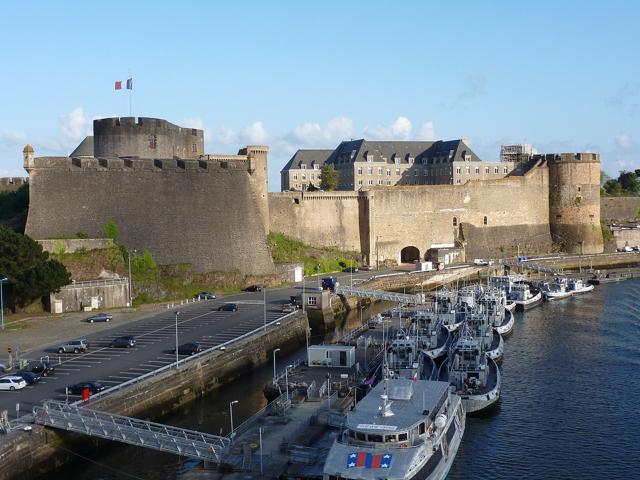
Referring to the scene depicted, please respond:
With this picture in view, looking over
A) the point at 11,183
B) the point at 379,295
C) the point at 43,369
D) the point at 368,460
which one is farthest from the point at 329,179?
the point at 368,460

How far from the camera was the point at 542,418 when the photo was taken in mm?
27078

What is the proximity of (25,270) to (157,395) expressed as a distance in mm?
14938

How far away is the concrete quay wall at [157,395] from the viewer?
21500mm

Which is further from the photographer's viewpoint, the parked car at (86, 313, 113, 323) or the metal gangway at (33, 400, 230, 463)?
the parked car at (86, 313, 113, 323)

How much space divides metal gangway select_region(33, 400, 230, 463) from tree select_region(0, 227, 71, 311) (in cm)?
1588

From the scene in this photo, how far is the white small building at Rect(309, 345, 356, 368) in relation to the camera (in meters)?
31.1

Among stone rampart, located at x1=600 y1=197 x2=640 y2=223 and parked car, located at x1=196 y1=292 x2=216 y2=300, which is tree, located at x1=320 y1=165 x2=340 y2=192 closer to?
stone rampart, located at x1=600 y1=197 x2=640 y2=223

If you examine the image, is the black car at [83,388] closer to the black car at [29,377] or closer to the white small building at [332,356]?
the black car at [29,377]

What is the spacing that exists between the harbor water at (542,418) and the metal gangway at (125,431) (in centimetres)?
96

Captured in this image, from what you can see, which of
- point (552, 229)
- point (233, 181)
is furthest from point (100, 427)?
point (552, 229)

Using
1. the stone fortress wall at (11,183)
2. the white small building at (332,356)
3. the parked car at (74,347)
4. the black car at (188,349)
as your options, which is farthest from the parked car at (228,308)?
the stone fortress wall at (11,183)

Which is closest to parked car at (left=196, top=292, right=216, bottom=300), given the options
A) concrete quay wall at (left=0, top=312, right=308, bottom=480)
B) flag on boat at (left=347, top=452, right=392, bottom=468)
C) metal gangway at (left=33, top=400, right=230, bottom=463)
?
concrete quay wall at (left=0, top=312, right=308, bottom=480)

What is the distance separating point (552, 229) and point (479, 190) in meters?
8.89

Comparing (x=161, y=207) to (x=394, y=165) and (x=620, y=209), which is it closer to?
(x=394, y=165)
